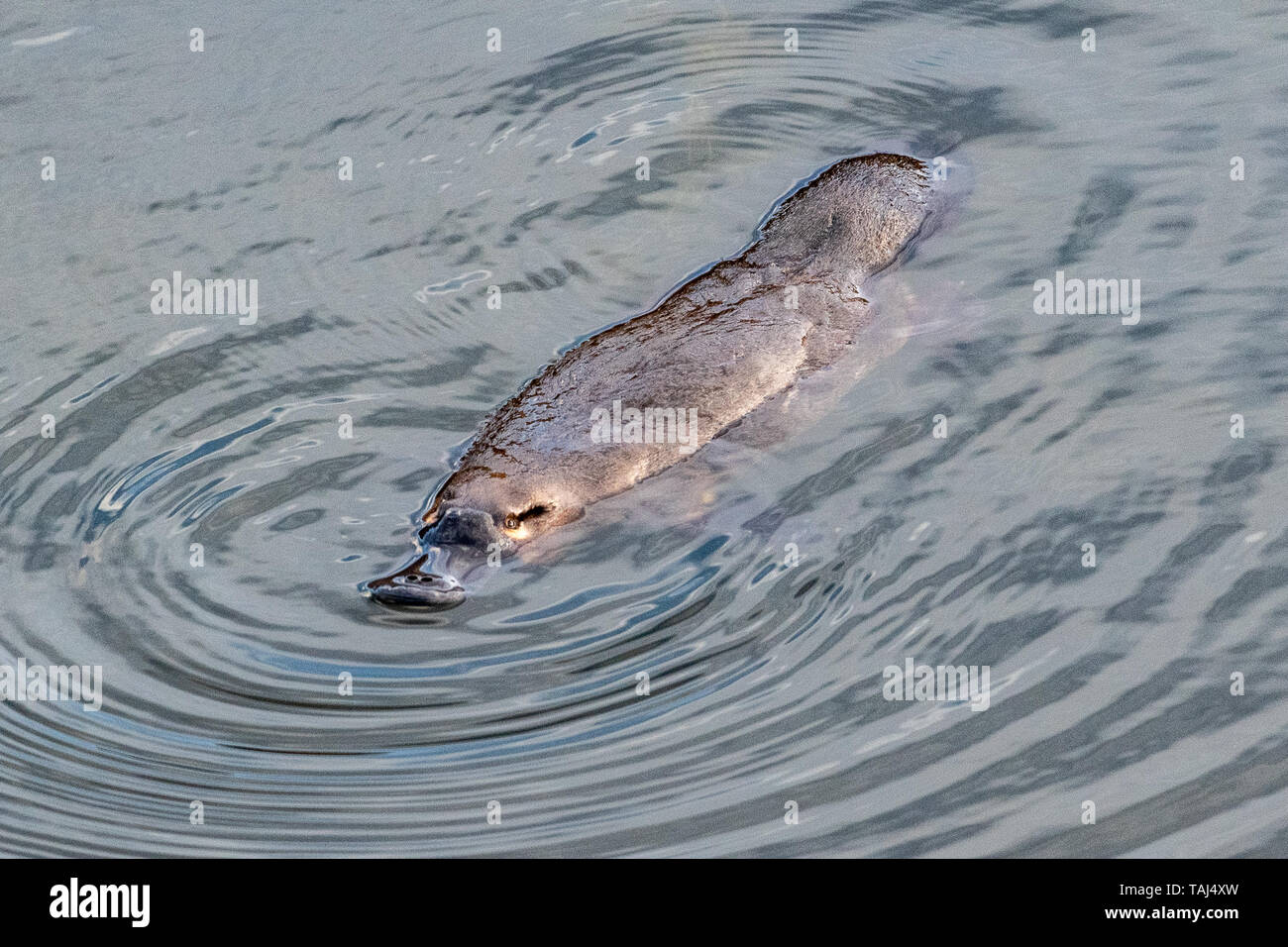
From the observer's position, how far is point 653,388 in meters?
7.08

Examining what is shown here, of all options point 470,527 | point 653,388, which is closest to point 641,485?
point 653,388

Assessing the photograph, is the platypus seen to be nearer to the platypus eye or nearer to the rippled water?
the platypus eye

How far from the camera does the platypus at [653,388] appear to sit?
22.0ft

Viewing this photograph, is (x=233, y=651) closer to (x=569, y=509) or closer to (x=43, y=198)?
(x=569, y=509)

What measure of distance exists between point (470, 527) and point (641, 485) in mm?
785

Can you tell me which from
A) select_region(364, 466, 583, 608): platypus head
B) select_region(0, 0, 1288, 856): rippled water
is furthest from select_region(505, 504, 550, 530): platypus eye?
select_region(0, 0, 1288, 856): rippled water

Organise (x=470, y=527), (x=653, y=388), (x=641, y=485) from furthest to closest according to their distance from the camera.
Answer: (x=653, y=388) < (x=641, y=485) < (x=470, y=527)

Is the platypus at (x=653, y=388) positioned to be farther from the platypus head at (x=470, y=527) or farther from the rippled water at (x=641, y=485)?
the rippled water at (x=641, y=485)

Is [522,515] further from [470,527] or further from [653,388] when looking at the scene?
[653,388]

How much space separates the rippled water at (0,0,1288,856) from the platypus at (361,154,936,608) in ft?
0.57

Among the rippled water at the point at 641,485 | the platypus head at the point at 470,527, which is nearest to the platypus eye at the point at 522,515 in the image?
the platypus head at the point at 470,527

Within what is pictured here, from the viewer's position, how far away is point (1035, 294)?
8219mm

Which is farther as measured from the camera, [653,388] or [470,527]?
[653,388]

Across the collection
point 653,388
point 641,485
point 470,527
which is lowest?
point 470,527
